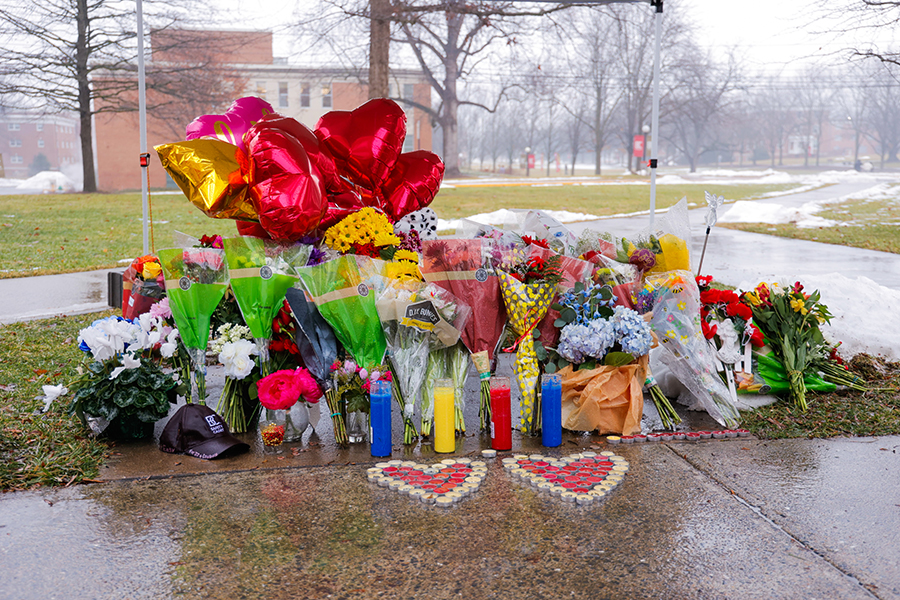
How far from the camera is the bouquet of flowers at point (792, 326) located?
4.49 metres

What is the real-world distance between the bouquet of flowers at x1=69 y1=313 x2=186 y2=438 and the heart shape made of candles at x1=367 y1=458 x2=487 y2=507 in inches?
47.5

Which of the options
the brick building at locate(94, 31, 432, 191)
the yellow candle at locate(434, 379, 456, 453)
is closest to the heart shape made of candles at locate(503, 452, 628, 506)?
the yellow candle at locate(434, 379, 456, 453)

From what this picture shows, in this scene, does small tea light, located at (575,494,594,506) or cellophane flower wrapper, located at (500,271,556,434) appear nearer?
small tea light, located at (575,494,594,506)

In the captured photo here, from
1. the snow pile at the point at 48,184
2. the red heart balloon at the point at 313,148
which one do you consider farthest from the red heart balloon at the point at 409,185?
the snow pile at the point at 48,184

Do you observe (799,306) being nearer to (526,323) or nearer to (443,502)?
(526,323)

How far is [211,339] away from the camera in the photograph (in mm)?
4039

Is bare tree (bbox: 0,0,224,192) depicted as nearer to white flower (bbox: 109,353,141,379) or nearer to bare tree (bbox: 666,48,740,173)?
white flower (bbox: 109,353,141,379)

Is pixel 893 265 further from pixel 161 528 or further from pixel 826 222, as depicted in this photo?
pixel 161 528

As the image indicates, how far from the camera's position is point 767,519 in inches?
117

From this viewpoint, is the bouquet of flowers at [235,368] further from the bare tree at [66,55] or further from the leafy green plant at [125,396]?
the bare tree at [66,55]

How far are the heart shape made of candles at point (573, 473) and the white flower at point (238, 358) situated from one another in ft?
4.40

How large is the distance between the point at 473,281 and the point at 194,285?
1.39 metres

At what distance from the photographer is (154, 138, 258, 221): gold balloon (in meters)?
4.07

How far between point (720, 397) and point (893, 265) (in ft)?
23.9
